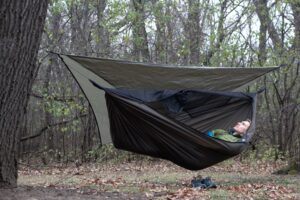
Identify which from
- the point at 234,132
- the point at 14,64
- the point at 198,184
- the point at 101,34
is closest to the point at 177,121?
the point at 234,132

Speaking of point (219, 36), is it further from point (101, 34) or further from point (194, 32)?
point (101, 34)

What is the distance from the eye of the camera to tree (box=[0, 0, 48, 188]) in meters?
3.88

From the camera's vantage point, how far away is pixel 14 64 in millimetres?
3912

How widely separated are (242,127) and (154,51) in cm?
663

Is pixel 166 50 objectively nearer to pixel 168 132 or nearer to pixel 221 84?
pixel 221 84

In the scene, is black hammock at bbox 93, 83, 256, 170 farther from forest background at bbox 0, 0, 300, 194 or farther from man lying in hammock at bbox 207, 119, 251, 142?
forest background at bbox 0, 0, 300, 194

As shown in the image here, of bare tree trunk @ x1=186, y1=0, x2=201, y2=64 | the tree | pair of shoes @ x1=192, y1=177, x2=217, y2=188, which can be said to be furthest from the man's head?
bare tree trunk @ x1=186, y1=0, x2=201, y2=64

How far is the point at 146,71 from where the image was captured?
216 inches

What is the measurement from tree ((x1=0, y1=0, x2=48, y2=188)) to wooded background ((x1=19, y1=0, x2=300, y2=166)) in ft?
19.7

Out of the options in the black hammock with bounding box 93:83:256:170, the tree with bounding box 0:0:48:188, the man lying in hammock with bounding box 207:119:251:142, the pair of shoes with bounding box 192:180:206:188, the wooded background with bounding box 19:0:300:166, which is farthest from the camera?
the wooded background with bounding box 19:0:300:166

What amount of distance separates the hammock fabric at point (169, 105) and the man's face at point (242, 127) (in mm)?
69

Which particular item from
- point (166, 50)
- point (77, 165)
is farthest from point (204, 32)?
point (77, 165)

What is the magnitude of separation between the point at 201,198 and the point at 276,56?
6540 mm

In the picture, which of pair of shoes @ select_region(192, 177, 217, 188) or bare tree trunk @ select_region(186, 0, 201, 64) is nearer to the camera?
pair of shoes @ select_region(192, 177, 217, 188)
